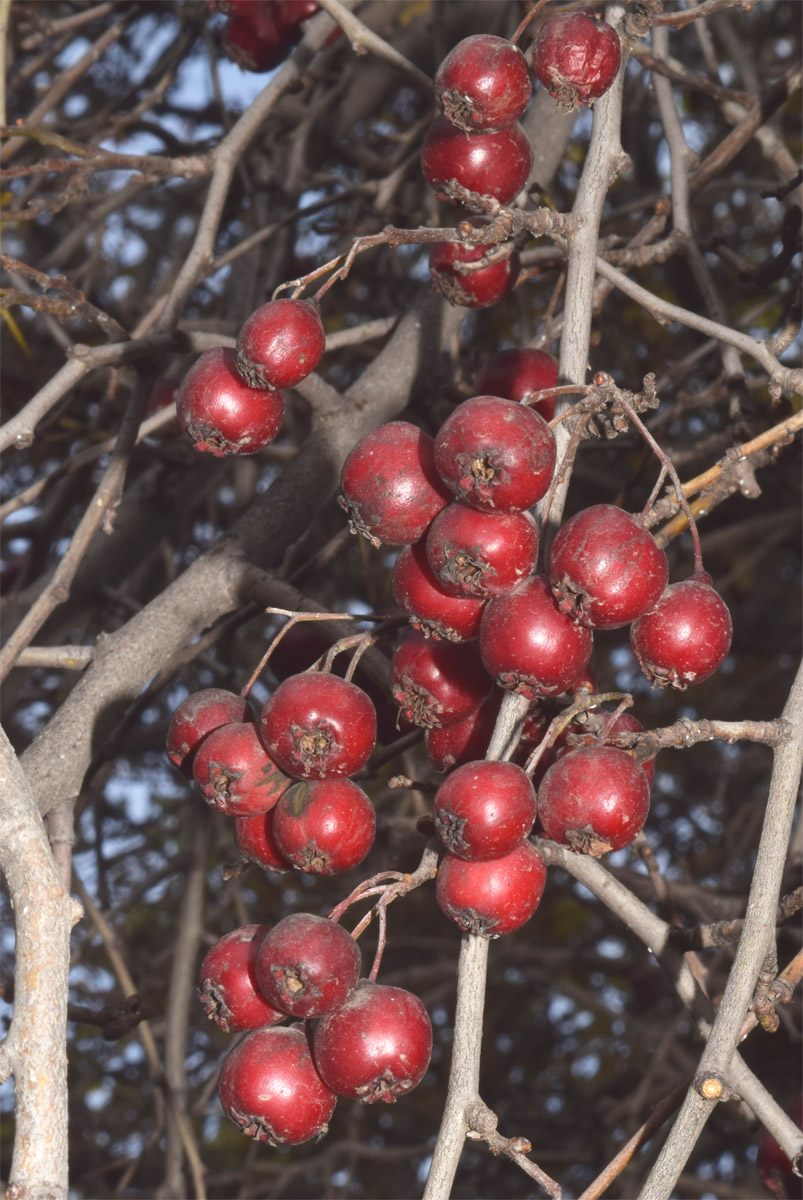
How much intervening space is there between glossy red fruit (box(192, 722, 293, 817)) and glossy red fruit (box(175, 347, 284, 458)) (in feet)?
1.10

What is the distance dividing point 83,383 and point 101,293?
3.86 feet

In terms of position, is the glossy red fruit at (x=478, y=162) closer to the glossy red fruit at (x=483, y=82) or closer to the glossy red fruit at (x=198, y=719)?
the glossy red fruit at (x=483, y=82)

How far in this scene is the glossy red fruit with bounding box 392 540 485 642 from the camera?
1219 mm

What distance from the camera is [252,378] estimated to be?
1.33 meters

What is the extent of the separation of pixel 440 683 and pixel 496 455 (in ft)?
0.92

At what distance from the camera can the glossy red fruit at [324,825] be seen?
1.22m

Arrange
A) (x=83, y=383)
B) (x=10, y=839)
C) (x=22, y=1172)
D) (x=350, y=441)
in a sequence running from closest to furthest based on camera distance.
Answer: (x=22, y=1172) < (x=10, y=839) < (x=350, y=441) < (x=83, y=383)

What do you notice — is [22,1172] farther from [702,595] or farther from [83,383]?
[83,383]

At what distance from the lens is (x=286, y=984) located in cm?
116

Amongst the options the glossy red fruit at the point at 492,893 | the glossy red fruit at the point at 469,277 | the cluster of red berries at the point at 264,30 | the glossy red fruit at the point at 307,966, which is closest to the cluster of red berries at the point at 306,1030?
the glossy red fruit at the point at 307,966

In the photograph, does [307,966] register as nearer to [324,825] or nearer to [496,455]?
[324,825]

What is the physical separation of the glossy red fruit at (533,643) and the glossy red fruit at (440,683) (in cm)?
11

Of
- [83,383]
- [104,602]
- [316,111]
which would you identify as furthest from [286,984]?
[316,111]

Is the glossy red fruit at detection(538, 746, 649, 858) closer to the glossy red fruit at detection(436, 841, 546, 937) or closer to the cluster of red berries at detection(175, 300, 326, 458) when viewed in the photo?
the glossy red fruit at detection(436, 841, 546, 937)
